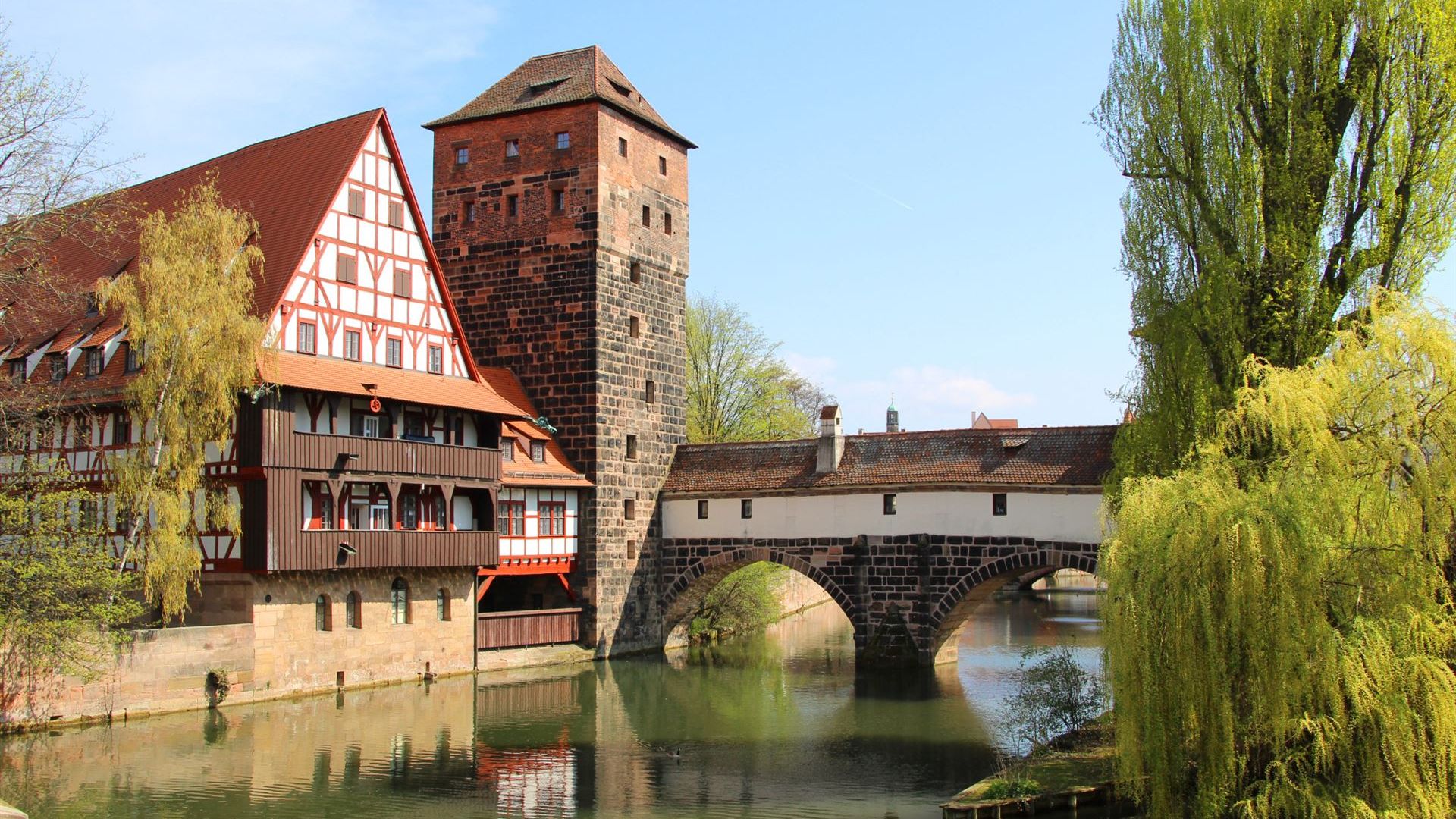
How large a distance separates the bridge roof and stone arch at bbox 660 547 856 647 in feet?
4.69

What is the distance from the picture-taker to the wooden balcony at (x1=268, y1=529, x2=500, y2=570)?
887 inches

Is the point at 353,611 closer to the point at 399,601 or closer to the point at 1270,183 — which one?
the point at 399,601

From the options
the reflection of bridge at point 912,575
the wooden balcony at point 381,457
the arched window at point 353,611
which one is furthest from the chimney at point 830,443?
the arched window at point 353,611

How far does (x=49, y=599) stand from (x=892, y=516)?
15.7 metres

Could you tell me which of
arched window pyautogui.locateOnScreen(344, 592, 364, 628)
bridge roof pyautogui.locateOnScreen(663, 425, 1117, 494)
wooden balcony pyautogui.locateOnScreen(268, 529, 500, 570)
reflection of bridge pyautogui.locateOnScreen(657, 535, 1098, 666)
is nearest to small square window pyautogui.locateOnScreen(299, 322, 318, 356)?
wooden balcony pyautogui.locateOnScreen(268, 529, 500, 570)

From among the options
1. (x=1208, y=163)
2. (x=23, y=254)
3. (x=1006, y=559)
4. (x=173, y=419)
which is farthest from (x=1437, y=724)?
(x=23, y=254)

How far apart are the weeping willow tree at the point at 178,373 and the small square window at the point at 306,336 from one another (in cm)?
156

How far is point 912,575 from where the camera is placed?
27594 millimetres

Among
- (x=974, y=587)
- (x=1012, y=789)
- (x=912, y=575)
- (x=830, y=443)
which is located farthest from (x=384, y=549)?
(x=1012, y=789)

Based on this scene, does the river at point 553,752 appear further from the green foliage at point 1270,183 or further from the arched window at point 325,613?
the green foliage at point 1270,183

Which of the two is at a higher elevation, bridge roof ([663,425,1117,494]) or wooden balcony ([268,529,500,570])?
bridge roof ([663,425,1117,494])

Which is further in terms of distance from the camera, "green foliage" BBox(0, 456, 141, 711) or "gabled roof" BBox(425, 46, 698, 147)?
"gabled roof" BBox(425, 46, 698, 147)

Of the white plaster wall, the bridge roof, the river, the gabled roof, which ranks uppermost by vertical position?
the gabled roof

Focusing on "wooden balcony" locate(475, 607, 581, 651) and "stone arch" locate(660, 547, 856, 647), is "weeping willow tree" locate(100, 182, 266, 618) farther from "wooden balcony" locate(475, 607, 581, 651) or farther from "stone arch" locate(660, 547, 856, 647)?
"stone arch" locate(660, 547, 856, 647)
